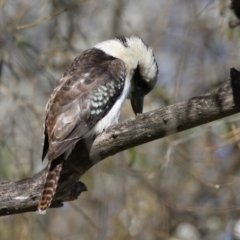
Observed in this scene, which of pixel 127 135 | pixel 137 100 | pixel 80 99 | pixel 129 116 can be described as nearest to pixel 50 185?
pixel 127 135

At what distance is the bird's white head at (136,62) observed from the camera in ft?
16.3

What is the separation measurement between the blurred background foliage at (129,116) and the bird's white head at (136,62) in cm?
68

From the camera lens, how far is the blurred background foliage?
5895 mm

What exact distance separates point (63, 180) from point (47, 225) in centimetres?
293

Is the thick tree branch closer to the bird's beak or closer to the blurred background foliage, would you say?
the bird's beak

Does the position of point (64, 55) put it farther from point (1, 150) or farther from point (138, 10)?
point (138, 10)

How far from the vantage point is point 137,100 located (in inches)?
201

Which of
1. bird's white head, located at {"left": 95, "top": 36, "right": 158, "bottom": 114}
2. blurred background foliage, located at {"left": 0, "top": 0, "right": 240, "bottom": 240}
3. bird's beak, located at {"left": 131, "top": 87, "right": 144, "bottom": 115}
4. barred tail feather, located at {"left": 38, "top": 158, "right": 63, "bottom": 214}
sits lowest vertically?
blurred background foliage, located at {"left": 0, "top": 0, "right": 240, "bottom": 240}

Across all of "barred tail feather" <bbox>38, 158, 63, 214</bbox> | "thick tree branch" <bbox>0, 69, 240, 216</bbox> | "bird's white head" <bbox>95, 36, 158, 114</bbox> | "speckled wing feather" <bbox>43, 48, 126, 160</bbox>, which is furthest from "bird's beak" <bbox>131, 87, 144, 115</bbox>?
"barred tail feather" <bbox>38, 158, 63, 214</bbox>

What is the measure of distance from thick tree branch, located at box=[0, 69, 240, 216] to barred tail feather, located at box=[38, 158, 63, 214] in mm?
53

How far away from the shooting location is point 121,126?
12.7 feet

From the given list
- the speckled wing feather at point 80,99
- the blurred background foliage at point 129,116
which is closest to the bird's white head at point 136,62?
the speckled wing feather at point 80,99

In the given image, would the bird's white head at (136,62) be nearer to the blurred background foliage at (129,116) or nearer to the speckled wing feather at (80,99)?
the speckled wing feather at (80,99)

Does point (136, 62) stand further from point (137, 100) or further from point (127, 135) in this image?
point (127, 135)
